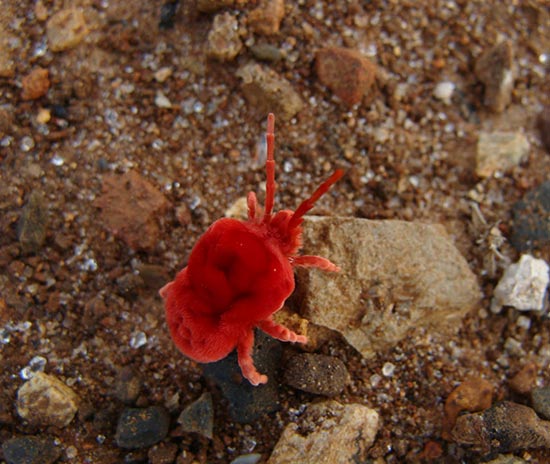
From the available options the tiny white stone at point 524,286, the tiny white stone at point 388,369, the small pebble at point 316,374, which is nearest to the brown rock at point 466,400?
the tiny white stone at point 388,369

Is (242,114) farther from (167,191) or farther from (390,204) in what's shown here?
(390,204)

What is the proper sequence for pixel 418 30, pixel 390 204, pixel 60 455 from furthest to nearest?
1. pixel 418 30
2. pixel 390 204
3. pixel 60 455

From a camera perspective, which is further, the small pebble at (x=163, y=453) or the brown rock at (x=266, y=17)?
the brown rock at (x=266, y=17)

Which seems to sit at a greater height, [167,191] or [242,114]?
[242,114]

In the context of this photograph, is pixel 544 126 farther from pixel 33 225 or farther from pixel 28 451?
pixel 28 451

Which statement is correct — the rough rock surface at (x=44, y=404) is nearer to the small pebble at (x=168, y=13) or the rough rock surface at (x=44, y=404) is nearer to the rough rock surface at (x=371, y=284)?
the rough rock surface at (x=371, y=284)

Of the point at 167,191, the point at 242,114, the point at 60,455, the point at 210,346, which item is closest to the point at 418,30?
the point at 242,114
